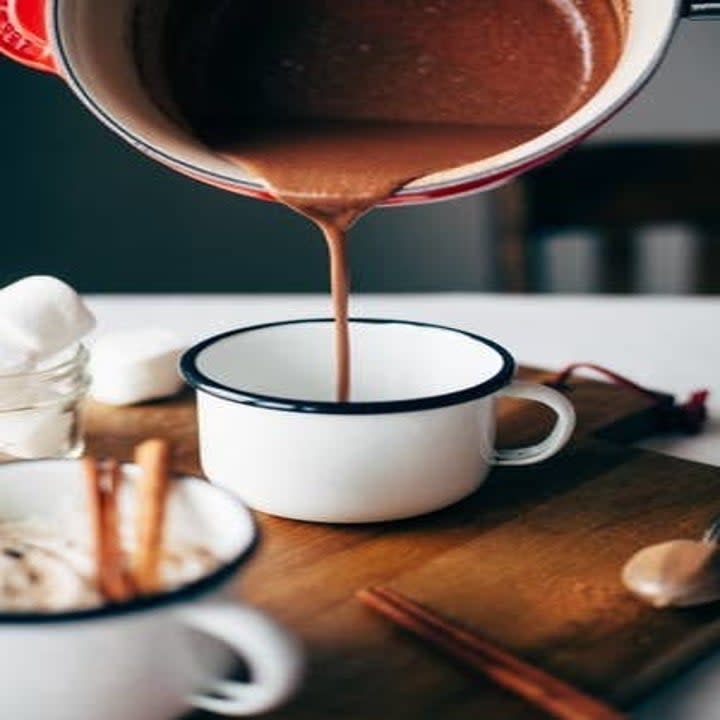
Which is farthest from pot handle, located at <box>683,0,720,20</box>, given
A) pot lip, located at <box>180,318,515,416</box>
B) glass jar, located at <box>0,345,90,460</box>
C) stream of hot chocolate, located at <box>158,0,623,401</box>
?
glass jar, located at <box>0,345,90,460</box>

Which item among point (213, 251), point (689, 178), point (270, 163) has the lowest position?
point (213, 251)

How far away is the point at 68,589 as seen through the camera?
70 cm

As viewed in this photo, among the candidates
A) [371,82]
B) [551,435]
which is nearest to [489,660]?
[551,435]

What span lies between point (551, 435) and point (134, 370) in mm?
344

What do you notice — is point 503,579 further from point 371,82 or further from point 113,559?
point 371,82

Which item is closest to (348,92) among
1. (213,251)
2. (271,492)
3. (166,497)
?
(271,492)

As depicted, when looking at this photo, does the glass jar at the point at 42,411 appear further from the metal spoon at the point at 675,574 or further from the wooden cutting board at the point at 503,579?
the metal spoon at the point at 675,574

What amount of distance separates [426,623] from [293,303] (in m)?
0.79

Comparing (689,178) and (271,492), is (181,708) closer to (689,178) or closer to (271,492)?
(271,492)

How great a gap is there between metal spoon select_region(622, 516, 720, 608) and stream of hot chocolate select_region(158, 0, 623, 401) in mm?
262

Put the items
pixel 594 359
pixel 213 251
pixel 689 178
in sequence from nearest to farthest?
pixel 594 359, pixel 689 178, pixel 213 251

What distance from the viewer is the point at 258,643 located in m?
0.63

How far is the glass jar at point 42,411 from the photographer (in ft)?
3.38

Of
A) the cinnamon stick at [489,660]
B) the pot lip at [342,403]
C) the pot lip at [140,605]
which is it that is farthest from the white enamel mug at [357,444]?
the pot lip at [140,605]
